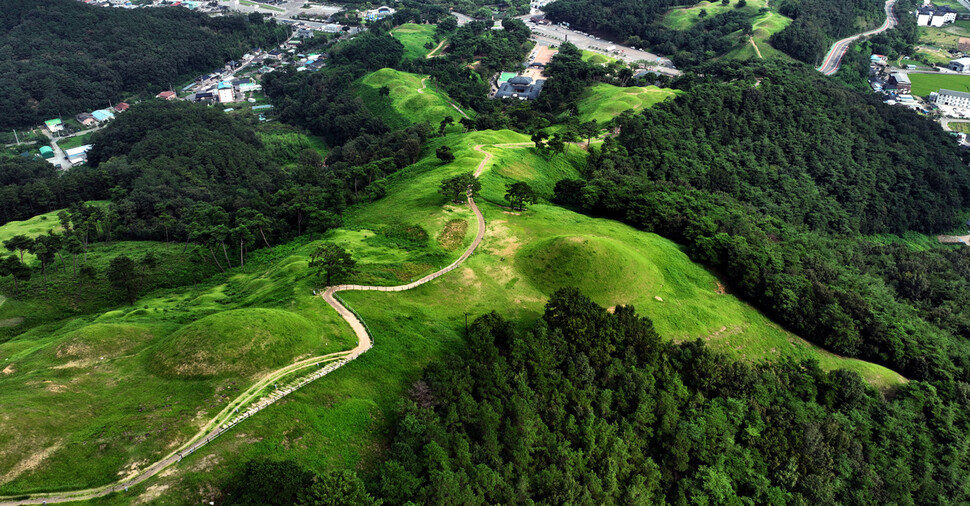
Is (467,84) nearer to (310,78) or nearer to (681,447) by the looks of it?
(310,78)

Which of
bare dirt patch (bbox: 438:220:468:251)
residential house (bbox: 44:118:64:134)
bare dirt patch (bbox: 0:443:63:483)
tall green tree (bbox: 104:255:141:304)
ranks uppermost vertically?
residential house (bbox: 44:118:64:134)

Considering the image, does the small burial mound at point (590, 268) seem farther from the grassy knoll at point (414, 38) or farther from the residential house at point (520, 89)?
the grassy knoll at point (414, 38)

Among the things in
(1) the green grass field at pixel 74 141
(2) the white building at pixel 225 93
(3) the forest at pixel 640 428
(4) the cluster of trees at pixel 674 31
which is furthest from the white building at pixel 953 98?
(1) the green grass field at pixel 74 141

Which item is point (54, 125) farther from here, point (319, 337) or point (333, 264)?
point (319, 337)

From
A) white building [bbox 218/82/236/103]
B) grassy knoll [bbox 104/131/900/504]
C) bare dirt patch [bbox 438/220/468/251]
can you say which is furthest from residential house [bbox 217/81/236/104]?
bare dirt patch [bbox 438/220/468/251]

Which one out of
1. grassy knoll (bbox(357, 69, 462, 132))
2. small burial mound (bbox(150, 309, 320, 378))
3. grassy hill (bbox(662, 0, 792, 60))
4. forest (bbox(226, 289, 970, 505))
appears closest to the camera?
forest (bbox(226, 289, 970, 505))

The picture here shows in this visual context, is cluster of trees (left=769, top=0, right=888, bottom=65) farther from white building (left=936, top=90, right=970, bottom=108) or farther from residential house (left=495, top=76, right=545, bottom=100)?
residential house (left=495, top=76, right=545, bottom=100)
